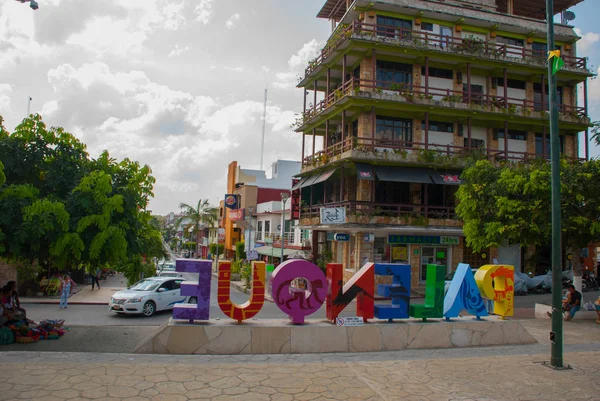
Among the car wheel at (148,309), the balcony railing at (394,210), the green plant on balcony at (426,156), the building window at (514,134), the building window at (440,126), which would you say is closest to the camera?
the car wheel at (148,309)

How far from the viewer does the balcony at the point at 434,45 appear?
27.3m

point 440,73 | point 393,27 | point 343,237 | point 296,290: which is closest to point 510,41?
point 440,73

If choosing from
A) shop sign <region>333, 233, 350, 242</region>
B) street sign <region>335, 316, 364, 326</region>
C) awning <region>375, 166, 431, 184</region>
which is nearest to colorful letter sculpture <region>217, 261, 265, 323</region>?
street sign <region>335, 316, 364, 326</region>

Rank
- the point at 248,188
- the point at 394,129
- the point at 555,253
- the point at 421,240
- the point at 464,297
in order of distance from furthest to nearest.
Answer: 1. the point at 248,188
2. the point at 394,129
3. the point at 421,240
4. the point at 464,297
5. the point at 555,253

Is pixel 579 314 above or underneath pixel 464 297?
underneath

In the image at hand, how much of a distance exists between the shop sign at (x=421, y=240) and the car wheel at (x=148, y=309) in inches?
572

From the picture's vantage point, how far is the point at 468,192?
65.9 ft

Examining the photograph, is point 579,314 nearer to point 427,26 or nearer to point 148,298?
point 148,298

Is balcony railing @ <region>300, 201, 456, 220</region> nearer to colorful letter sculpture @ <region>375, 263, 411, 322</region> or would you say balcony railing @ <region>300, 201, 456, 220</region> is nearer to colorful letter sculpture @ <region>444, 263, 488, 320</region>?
colorful letter sculpture @ <region>444, 263, 488, 320</region>

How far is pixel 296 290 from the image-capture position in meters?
11.4

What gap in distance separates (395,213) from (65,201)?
65.4ft

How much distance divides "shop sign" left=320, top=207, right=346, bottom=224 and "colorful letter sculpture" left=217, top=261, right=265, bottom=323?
15.2m

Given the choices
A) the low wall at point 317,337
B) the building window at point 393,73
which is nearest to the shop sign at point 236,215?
the building window at point 393,73

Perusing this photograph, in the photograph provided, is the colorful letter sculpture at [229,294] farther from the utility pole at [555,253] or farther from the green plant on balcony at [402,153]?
the green plant on balcony at [402,153]
